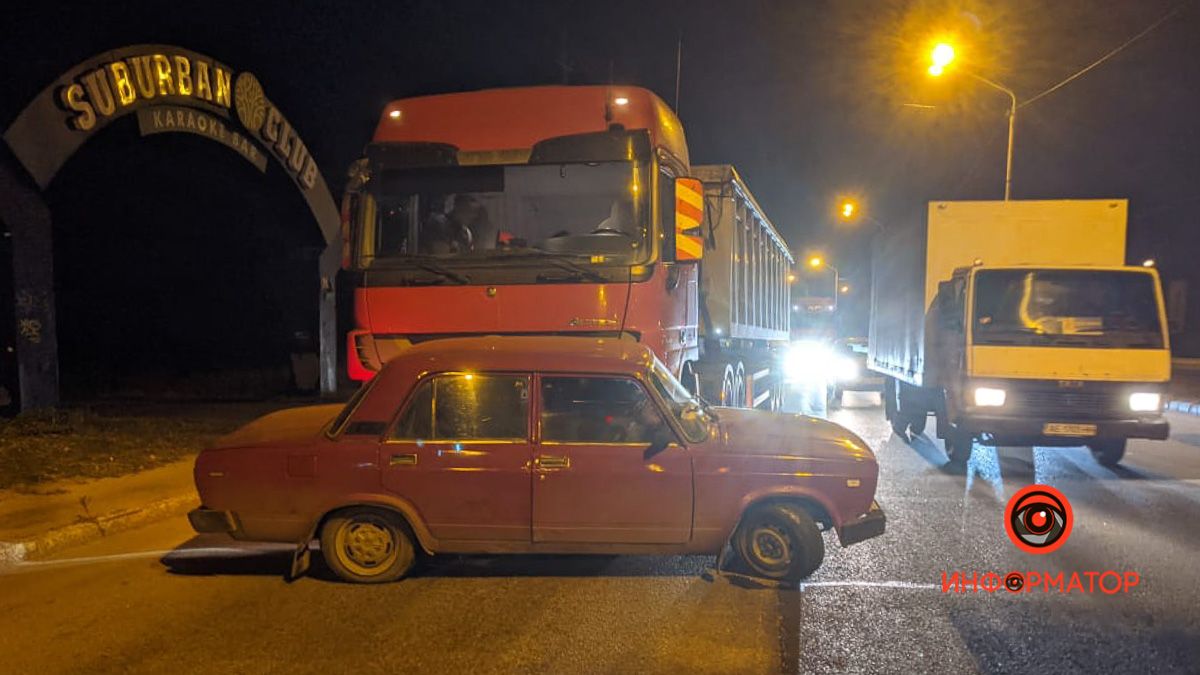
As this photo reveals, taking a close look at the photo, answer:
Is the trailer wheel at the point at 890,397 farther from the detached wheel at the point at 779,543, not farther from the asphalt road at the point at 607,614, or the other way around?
the detached wheel at the point at 779,543

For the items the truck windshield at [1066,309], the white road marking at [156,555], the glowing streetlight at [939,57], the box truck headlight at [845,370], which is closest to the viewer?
the white road marking at [156,555]

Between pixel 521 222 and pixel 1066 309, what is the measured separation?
20.7 feet

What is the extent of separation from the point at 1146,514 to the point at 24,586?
893 cm

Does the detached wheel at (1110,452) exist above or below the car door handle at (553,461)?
below

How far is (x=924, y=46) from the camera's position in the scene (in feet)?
48.8

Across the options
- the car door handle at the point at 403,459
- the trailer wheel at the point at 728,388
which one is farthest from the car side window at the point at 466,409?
the trailer wheel at the point at 728,388

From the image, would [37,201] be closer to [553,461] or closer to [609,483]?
[553,461]

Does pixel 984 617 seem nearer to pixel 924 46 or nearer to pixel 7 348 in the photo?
pixel 7 348

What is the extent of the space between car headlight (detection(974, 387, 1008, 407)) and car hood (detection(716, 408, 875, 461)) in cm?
400

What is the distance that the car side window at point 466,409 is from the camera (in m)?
5.13

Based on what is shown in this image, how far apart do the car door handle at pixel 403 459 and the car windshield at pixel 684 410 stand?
62.7 inches

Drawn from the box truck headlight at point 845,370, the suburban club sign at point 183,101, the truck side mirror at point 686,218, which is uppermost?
the suburban club sign at point 183,101

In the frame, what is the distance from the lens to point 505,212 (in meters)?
7.21

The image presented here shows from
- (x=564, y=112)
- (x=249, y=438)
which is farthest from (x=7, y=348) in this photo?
(x=564, y=112)
